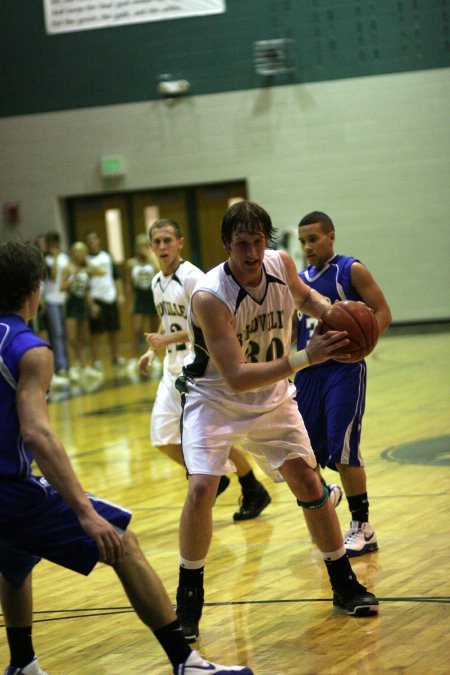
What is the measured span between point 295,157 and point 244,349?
1246 cm

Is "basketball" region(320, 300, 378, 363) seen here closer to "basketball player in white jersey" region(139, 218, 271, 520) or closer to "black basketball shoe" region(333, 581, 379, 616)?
"black basketball shoe" region(333, 581, 379, 616)

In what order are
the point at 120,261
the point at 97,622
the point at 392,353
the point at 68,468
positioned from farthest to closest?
the point at 120,261, the point at 392,353, the point at 97,622, the point at 68,468

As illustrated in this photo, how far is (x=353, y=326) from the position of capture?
3754mm

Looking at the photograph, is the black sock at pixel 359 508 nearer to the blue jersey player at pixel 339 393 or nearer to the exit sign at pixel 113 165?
the blue jersey player at pixel 339 393

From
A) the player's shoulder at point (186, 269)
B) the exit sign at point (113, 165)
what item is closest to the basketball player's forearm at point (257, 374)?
the player's shoulder at point (186, 269)

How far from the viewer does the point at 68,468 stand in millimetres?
3012

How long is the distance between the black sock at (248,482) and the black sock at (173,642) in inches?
109

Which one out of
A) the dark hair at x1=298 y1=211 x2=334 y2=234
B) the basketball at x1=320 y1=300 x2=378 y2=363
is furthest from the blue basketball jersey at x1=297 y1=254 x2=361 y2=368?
the basketball at x1=320 y1=300 x2=378 y2=363

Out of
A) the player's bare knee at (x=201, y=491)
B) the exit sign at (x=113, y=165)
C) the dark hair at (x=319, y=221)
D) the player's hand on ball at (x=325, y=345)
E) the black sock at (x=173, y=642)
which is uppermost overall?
the dark hair at (x=319, y=221)

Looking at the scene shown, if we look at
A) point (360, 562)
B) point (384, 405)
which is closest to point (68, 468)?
point (360, 562)

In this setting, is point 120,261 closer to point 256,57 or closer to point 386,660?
point 256,57

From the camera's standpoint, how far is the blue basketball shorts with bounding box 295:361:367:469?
4.91m

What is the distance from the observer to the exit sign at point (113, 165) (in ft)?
55.4

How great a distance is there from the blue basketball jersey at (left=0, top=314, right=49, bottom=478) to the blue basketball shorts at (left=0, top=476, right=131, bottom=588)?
0.06m
